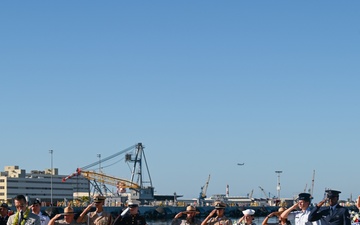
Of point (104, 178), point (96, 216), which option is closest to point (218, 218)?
point (96, 216)

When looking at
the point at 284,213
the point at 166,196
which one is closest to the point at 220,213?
the point at 284,213

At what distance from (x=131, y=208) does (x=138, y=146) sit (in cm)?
16698

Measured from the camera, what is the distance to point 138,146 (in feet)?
607

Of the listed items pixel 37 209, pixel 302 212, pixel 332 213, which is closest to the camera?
pixel 332 213

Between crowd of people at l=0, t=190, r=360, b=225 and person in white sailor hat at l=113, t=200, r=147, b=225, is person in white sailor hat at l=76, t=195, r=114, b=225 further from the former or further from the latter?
person in white sailor hat at l=113, t=200, r=147, b=225

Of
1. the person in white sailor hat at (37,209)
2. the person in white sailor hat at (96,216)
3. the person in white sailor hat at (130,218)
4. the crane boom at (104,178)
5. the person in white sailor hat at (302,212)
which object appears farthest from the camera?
the crane boom at (104,178)

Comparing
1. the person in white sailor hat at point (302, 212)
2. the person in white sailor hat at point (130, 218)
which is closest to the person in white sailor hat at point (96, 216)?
the person in white sailor hat at point (130, 218)

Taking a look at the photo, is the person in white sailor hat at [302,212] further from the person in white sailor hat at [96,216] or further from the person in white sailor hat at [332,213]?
the person in white sailor hat at [96,216]

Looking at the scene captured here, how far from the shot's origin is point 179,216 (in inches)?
784

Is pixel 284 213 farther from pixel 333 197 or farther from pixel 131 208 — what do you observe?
pixel 131 208

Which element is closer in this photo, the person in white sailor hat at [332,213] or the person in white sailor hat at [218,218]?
the person in white sailor hat at [332,213]

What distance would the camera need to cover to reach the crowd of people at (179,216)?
16.3 metres

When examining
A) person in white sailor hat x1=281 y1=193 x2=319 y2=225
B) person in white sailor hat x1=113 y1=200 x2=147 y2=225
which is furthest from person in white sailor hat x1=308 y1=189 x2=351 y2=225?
person in white sailor hat x1=113 y1=200 x2=147 y2=225

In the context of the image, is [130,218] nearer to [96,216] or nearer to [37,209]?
[96,216]
